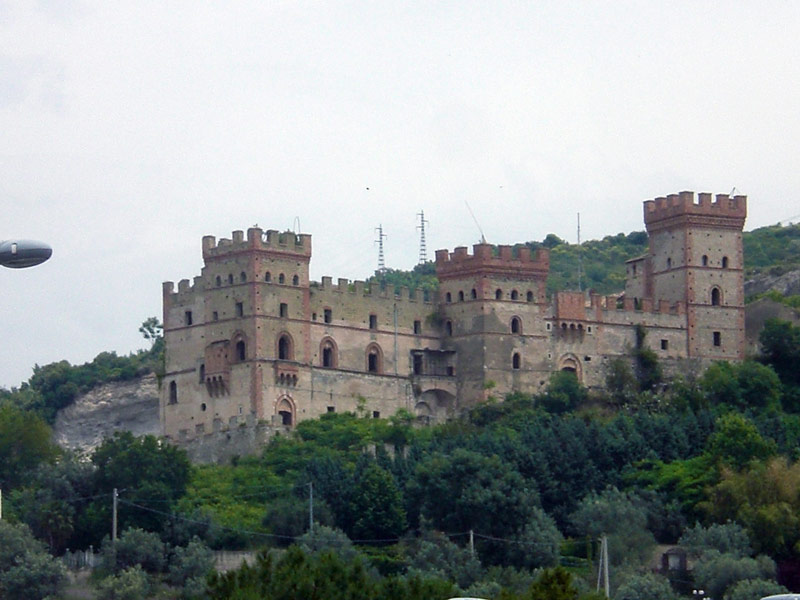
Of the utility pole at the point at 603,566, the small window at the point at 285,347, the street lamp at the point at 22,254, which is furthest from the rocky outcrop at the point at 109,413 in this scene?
the street lamp at the point at 22,254

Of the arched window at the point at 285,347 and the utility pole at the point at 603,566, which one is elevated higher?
the arched window at the point at 285,347

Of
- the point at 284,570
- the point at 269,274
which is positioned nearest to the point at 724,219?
the point at 269,274

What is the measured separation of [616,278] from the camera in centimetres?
13275

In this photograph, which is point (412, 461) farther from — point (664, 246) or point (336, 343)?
point (664, 246)

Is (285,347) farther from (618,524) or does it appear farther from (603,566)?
(603,566)

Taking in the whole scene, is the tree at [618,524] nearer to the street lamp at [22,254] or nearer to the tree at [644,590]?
the tree at [644,590]

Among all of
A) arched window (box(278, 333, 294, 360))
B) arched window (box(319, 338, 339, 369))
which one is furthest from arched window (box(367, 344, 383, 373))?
arched window (box(278, 333, 294, 360))

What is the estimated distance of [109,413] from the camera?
113812mm

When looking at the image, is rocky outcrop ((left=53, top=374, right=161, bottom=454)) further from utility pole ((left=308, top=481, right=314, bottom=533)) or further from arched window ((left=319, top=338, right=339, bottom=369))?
utility pole ((left=308, top=481, right=314, bottom=533))

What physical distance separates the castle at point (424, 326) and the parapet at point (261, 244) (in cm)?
7

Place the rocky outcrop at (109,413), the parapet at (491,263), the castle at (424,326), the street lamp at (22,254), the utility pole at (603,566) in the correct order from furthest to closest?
the rocky outcrop at (109,413)
the parapet at (491,263)
the castle at (424,326)
the utility pole at (603,566)
the street lamp at (22,254)

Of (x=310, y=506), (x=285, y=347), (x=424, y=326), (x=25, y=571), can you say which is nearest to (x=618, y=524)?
(x=310, y=506)

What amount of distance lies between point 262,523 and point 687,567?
14.2 meters

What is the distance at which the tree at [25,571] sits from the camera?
256ft
